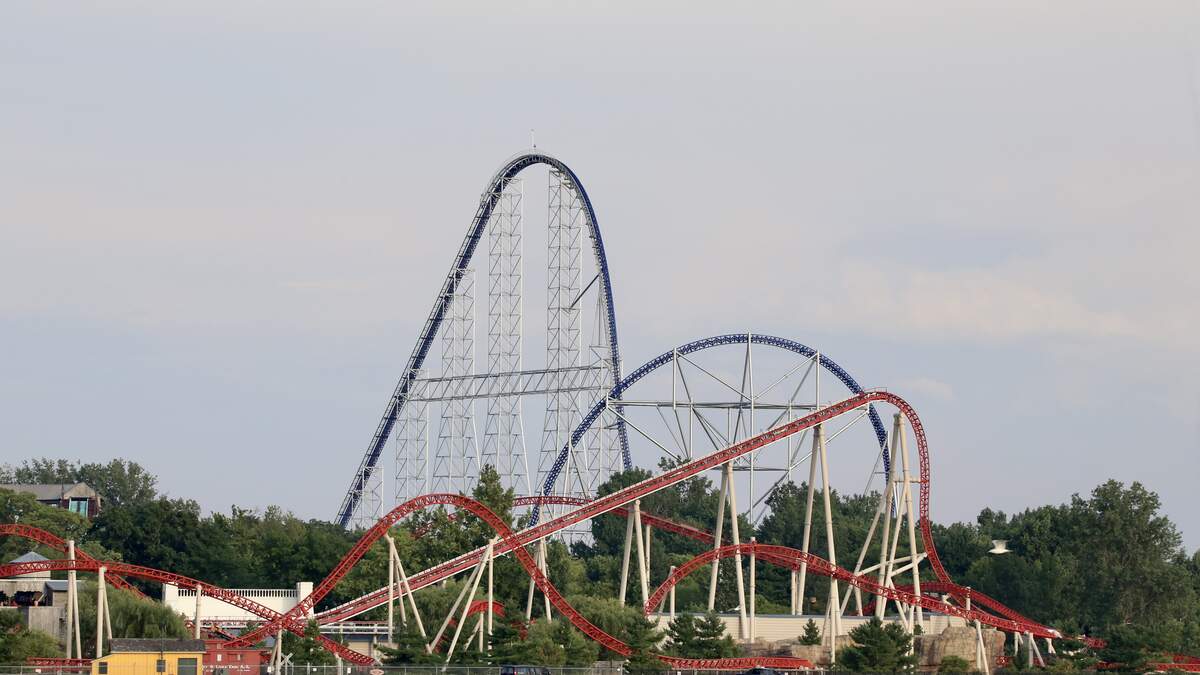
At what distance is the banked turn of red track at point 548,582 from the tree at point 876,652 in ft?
5.87

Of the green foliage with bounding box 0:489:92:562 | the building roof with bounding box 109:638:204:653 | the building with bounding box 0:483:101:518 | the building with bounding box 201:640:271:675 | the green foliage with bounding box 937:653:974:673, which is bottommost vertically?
the green foliage with bounding box 937:653:974:673

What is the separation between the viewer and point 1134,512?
77.8 m

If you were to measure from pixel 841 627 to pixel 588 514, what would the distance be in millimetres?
9682

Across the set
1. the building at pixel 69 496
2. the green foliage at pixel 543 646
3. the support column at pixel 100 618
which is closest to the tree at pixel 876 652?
the green foliage at pixel 543 646

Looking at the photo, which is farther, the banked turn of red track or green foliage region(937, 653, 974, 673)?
green foliage region(937, 653, 974, 673)

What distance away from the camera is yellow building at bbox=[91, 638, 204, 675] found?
4541 cm

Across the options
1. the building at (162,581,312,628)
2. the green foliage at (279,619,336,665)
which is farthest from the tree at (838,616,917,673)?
the building at (162,581,312,628)

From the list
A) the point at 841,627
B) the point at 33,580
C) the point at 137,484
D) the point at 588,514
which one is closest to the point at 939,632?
the point at 841,627

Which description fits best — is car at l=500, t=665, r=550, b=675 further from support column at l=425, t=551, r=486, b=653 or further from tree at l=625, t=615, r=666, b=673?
support column at l=425, t=551, r=486, b=653

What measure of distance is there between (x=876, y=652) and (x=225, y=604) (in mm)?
25526

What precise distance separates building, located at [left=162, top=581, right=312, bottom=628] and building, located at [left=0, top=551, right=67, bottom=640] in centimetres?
350

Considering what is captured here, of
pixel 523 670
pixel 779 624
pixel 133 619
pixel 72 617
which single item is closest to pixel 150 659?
pixel 72 617

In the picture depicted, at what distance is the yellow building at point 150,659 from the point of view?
45.4m

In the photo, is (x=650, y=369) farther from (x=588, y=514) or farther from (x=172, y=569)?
(x=172, y=569)
